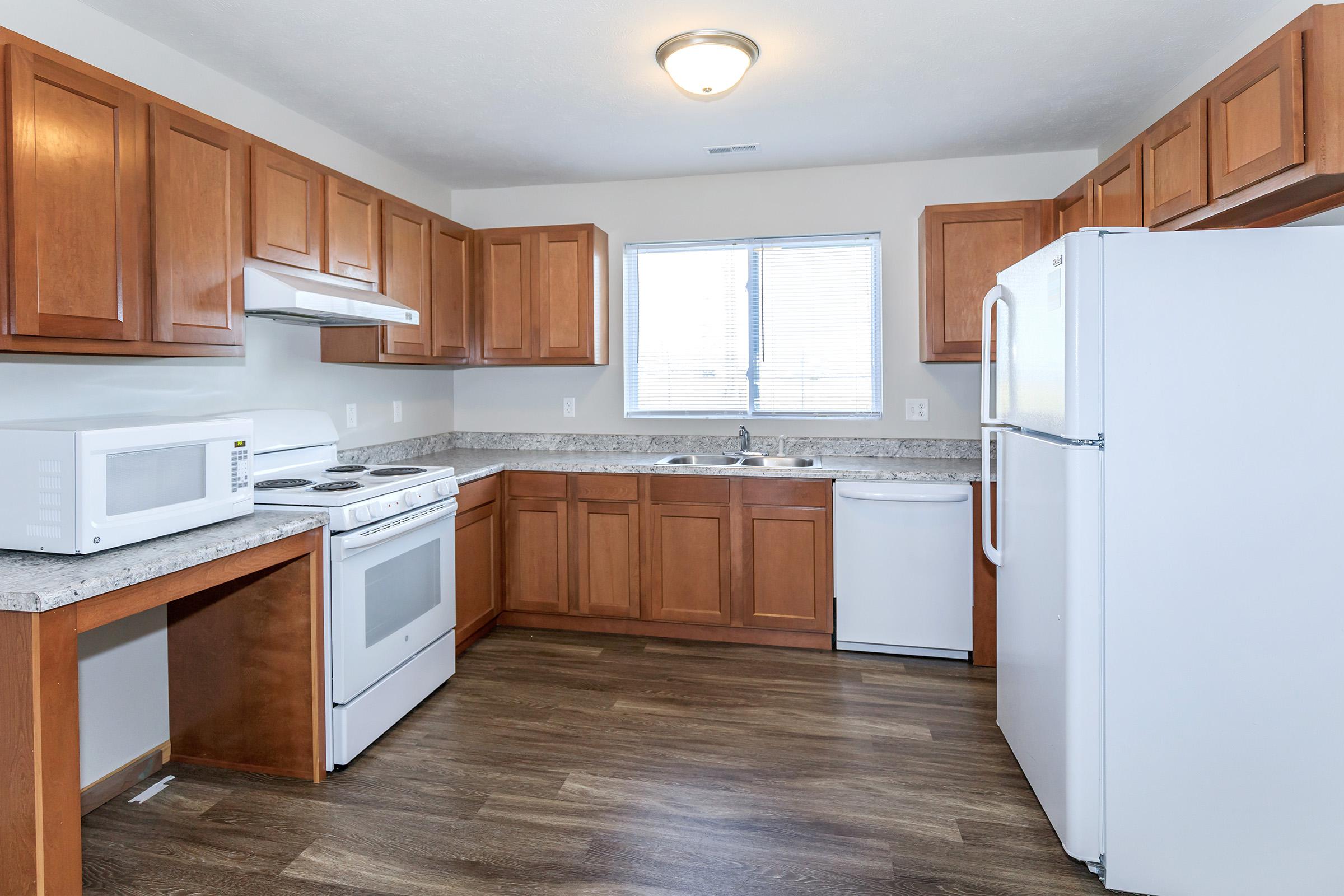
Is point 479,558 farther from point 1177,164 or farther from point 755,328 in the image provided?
point 1177,164

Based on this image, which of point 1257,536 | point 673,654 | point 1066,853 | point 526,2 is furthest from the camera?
point 673,654

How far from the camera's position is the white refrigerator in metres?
1.75

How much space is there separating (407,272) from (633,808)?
2616 mm

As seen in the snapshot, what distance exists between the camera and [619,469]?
12.2 ft

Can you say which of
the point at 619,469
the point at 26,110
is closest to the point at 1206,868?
the point at 619,469

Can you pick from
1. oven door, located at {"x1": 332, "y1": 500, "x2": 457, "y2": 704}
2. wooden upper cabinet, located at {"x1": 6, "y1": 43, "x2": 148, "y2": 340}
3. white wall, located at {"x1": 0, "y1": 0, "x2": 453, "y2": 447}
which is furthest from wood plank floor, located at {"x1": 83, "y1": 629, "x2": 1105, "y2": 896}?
wooden upper cabinet, located at {"x1": 6, "y1": 43, "x2": 148, "y2": 340}

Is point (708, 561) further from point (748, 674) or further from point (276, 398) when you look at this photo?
point (276, 398)

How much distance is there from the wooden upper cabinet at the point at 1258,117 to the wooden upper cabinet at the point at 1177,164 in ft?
0.11

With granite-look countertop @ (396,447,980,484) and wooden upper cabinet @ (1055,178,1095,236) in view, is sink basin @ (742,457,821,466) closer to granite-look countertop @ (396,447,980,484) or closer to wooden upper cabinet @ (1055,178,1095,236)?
granite-look countertop @ (396,447,980,484)

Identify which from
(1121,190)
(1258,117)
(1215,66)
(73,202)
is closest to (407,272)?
(73,202)

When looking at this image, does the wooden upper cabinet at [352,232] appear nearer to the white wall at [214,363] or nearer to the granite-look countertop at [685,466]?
the white wall at [214,363]

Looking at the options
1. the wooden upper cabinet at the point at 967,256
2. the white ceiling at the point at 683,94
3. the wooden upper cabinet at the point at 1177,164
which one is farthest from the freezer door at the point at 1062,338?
the wooden upper cabinet at the point at 967,256

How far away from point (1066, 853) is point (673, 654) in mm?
1901

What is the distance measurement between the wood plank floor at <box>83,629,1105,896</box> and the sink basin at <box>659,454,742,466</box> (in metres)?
1.29
